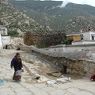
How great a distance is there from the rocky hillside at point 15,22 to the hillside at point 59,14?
1222 centimetres

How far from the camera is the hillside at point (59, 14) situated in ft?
384

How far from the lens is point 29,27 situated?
96500 mm

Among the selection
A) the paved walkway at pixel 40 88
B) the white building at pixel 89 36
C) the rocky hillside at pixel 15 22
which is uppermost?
the rocky hillside at pixel 15 22

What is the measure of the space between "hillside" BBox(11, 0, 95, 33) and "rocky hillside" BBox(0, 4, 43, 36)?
12218mm

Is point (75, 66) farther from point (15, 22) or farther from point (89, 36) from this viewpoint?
point (15, 22)

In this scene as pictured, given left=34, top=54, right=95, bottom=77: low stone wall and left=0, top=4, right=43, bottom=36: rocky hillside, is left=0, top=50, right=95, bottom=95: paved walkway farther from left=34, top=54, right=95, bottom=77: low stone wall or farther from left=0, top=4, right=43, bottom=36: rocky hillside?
→ left=0, top=4, right=43, bottom=36: rocky hillside

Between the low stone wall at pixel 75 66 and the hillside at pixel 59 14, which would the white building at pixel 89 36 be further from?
the hillside at pixel 59 14

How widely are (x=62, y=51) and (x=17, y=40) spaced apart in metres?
28.9

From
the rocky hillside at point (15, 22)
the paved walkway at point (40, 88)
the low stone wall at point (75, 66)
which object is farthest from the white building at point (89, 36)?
the paved walkway at point (40, 88)

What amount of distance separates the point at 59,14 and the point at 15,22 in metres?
64.7

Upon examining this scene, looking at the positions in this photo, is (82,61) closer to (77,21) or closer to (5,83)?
(5,83)

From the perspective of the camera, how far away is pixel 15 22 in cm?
9312

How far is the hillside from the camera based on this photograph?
11689 centimetres

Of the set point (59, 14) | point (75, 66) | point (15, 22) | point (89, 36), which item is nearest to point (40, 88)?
point (75, 66)
